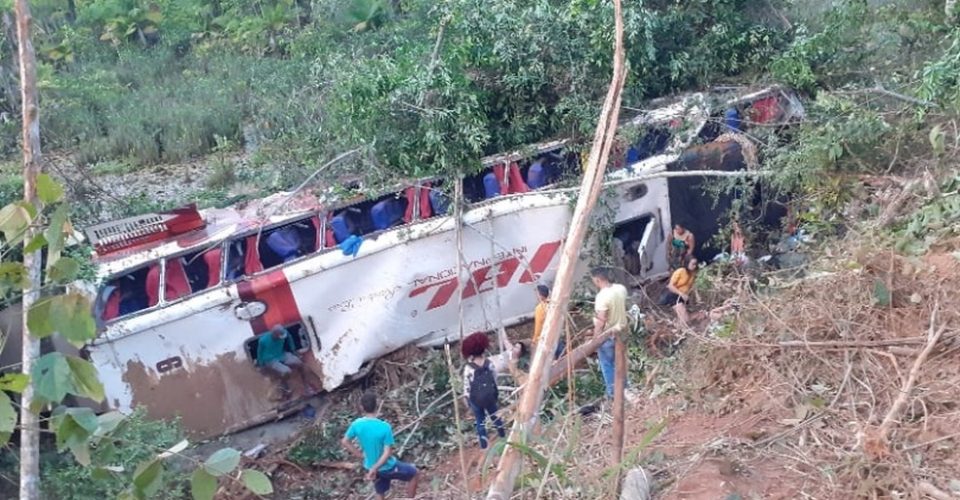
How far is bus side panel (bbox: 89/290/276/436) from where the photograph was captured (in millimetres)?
8344

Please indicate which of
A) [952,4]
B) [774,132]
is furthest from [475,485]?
[952,4]

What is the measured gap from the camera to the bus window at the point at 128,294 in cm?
852

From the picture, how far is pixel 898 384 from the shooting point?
5586 mm

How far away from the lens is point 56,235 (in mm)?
2822

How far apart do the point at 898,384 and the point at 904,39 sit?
537cm

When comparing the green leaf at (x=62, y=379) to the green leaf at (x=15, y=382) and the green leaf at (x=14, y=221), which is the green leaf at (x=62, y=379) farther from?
the green leaf at (x=14, y=221)

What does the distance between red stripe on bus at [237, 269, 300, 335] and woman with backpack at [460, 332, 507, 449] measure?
75.5 inches

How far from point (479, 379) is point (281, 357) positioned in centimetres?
221

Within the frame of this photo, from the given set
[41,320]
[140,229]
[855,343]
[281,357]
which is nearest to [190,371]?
[281,357]

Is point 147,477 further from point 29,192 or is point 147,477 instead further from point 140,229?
point 140,229

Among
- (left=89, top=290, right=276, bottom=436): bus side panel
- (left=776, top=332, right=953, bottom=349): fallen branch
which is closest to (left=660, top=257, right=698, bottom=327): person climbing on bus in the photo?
(left=776, top=332, right=953, bottom=349): fallen branch

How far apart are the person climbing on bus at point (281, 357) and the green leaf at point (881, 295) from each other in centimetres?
481

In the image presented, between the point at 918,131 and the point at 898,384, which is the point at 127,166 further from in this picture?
the point at 898,384

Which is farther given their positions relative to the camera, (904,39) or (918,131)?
(904,39)
